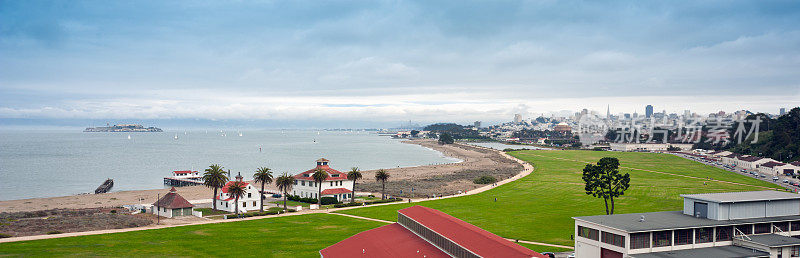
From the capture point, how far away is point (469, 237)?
25.8m

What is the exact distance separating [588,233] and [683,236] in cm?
534

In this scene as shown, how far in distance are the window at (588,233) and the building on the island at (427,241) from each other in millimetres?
6612

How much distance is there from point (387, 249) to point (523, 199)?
142 ft

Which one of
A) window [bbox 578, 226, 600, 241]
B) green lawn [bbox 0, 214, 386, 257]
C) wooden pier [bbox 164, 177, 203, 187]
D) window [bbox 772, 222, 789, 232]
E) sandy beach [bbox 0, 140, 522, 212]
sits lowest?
wooden pier [bbox 164, 177, 203, 187]

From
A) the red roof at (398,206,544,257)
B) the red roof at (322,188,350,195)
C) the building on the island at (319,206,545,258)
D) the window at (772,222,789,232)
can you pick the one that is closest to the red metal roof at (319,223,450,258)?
the building on the island at (319,206,545,258)

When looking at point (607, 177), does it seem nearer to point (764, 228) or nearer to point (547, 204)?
point (547, 204)

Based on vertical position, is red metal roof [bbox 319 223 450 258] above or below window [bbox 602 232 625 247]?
below

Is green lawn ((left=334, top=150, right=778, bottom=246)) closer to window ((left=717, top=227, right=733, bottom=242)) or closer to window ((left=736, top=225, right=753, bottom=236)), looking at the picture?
window ((left=717, top=227, right=733, bottom=242))

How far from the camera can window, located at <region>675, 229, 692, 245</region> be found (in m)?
29.1

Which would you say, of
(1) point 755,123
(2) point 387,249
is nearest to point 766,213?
(2) point 387,249

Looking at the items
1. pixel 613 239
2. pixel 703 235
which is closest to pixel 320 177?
pixel 613 239

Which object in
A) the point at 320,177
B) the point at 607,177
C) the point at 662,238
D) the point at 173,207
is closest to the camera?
the point at 662,238

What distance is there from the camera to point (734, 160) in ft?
425

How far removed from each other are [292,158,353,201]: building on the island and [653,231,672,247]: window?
46.9 m
